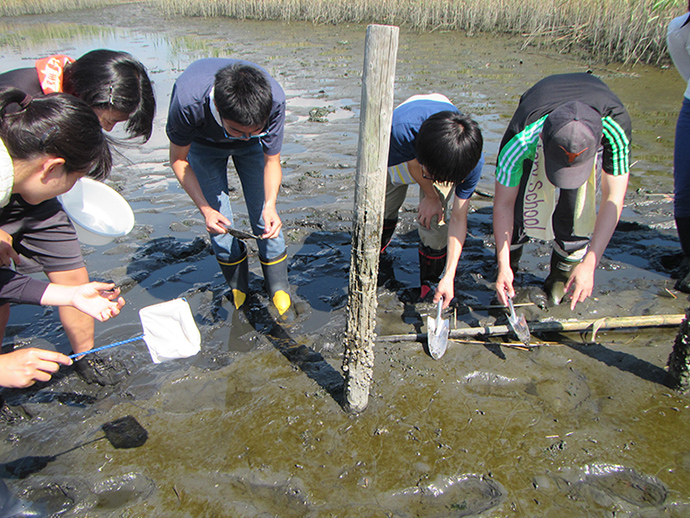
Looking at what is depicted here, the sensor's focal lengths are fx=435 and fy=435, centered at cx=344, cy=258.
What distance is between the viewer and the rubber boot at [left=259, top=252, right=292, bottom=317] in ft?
11.2

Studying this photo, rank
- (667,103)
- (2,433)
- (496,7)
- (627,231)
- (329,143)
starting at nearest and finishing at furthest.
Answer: (2,433)
(627,231)
(329,143)
(667,103)
(496,7)

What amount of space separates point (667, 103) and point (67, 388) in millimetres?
9238

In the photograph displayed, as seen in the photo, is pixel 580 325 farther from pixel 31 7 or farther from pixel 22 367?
pixel 31 7

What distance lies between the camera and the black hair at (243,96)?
233 cm

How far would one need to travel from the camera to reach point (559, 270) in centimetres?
331

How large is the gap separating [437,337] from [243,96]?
1947 millimetres

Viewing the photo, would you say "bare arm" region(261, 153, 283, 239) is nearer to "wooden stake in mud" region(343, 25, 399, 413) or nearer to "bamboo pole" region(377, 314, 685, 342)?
"wooden stake in mud" region(343, 25, 399, 413)

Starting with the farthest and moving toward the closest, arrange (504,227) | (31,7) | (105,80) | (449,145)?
1. (31,7)
2. (504,227)
3. (449,145)
4. (105,80)

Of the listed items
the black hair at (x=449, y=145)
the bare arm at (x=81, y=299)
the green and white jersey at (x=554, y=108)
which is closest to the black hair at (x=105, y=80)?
the bare arm at (x=81, y=299)

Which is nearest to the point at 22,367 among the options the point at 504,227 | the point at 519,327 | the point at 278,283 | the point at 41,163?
the point at 41,163

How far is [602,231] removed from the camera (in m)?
2.64

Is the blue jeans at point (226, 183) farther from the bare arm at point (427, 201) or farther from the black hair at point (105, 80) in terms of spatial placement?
the bare arm at point (427, 201)

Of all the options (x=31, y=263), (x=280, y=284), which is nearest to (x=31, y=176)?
(x=31, y=263)

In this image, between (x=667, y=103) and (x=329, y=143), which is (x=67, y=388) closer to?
(x=329, y=143)
